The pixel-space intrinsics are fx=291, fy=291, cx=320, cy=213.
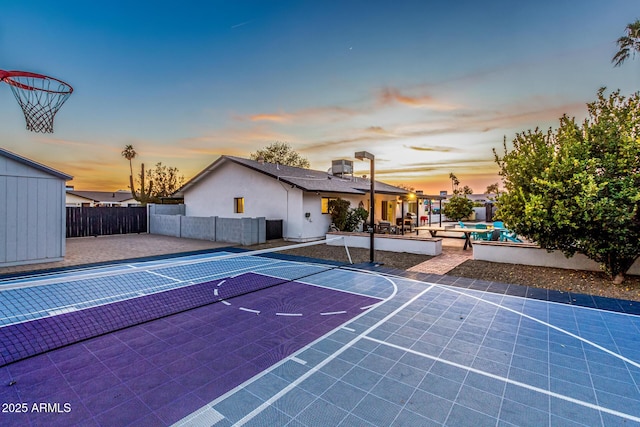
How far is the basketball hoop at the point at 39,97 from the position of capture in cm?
978

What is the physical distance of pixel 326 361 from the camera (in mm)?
4242

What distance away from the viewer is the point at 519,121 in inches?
556

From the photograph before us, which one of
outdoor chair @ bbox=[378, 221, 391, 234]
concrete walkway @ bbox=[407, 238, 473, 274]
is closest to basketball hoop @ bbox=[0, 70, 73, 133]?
concrete walkway @ bbox=[407, 238, 473, 274]

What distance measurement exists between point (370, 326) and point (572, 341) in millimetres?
3350

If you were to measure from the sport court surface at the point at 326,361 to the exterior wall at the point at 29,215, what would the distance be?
221 inches

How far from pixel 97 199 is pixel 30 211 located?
153 ft

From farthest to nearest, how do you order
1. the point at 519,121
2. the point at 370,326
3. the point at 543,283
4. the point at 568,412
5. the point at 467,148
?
1. the point at 467,148
2. the point at 519,121
3. the point at 543,283
4. the point at 370,326
5. the point at 568,412

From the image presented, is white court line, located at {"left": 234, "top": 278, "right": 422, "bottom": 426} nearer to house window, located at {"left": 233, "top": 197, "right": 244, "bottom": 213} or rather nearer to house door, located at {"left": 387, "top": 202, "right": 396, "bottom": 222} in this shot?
house window, located at {"left": 233, "top": 197, "right": 244, "bottom": 213}

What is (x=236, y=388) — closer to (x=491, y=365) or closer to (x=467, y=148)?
(x=491, y=365)

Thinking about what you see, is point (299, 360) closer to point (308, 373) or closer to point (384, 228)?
point (308, 373)

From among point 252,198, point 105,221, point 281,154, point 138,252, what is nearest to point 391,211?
point 252,198

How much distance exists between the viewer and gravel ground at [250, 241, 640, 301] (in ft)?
25.8

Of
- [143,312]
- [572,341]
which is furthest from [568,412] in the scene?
[143,312]

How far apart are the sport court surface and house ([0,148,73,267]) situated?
5629 mm
